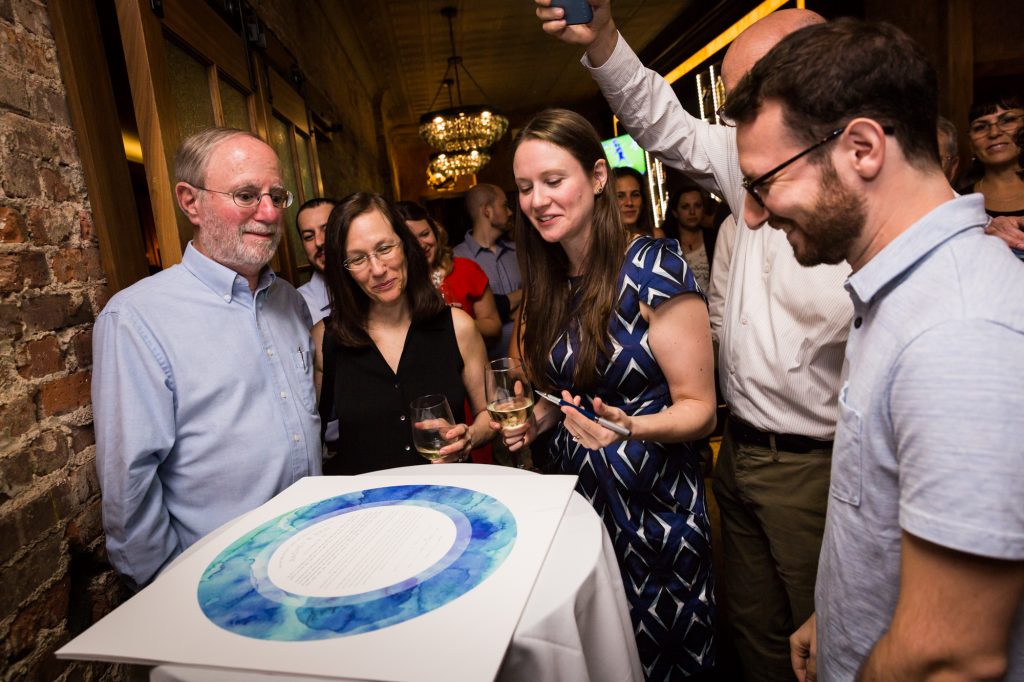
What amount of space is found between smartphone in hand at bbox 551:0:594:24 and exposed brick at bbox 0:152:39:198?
4.22 ft

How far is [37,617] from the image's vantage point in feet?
3.83

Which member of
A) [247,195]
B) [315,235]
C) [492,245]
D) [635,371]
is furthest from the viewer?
[492,245]

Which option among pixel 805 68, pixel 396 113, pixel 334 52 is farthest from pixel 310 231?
pixel 396 113

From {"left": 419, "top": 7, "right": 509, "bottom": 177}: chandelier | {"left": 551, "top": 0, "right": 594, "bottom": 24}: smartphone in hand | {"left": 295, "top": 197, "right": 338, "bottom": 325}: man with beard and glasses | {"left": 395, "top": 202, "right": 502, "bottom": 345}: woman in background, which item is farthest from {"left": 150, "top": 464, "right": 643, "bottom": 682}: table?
{"left": 419, "top": 7, "right": 509, "bottom": 177}: chandelier

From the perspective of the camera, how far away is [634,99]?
1.71 meters

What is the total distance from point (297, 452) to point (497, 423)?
0.59 metres

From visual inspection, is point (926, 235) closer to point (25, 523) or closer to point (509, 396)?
point (509, 396)

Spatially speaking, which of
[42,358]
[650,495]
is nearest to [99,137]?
[42,358]

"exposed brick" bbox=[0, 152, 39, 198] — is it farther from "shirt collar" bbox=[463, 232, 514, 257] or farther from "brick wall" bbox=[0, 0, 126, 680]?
"shirt collar" bbox=[463, 232, 514, 257]

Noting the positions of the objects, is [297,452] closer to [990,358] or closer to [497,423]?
[497,423]

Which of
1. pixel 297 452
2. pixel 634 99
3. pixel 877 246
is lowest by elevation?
pixel 297 452

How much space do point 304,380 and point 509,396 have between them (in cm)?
69

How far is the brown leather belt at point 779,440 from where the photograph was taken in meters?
1.47

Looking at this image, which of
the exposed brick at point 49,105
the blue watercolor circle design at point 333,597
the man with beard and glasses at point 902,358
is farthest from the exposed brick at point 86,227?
the man with beard and glasses at point 902,358
